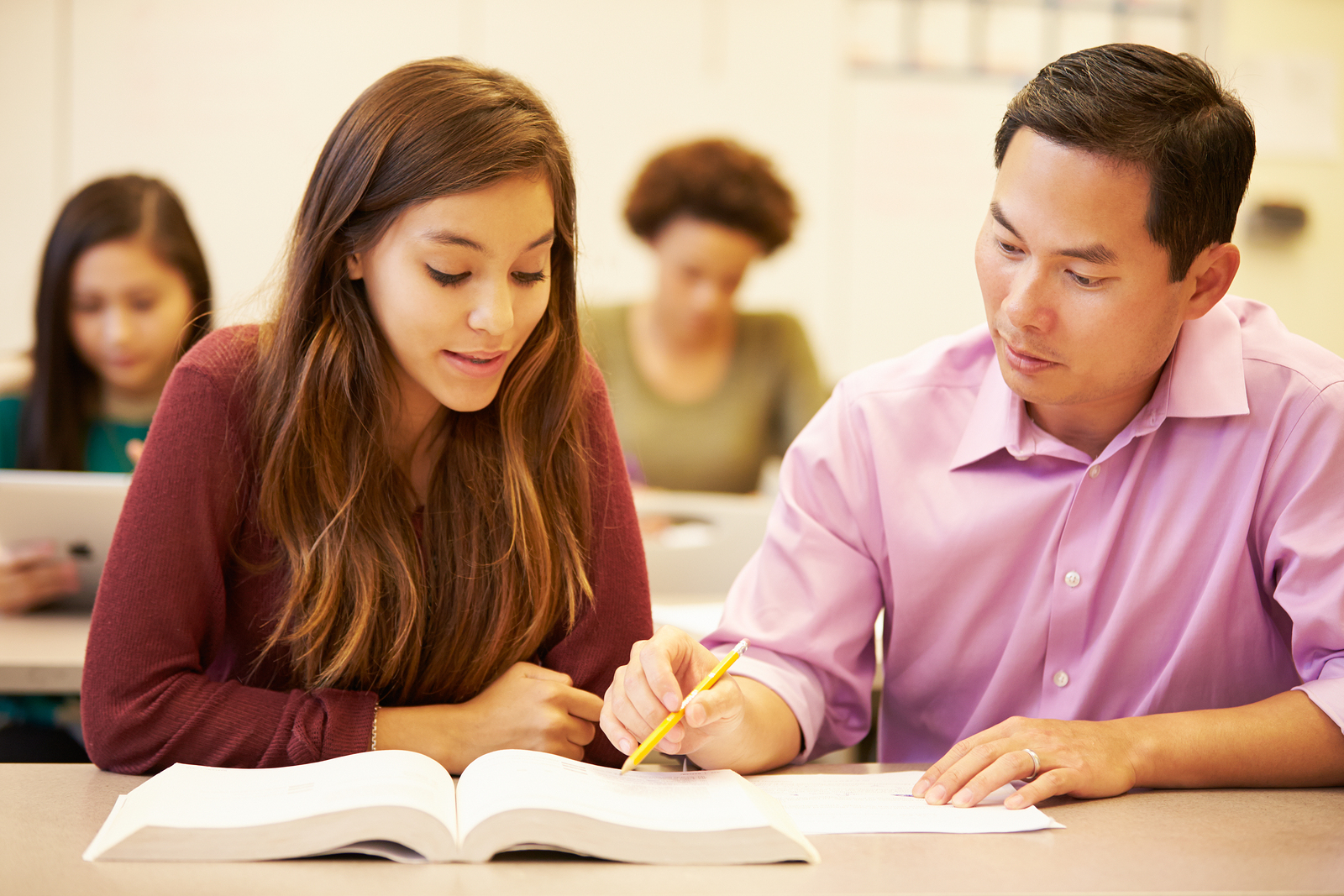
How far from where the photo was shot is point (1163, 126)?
1096 mm

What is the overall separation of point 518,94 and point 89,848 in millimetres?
829

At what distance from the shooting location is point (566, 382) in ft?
4.26

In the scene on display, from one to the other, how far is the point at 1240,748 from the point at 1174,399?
38 cm

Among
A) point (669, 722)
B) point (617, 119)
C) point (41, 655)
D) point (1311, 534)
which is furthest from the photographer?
point (617, 119)

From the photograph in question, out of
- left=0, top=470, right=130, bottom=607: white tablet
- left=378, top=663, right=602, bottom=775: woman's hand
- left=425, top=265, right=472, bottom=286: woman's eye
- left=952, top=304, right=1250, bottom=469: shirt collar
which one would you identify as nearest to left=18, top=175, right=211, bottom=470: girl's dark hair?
left=0, top=470, right=130, bottom=607: white tablet

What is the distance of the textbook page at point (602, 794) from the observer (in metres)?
0.83

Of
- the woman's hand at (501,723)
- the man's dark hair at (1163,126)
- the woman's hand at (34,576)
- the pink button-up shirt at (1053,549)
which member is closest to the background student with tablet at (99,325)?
the woman's hand at (34,576)

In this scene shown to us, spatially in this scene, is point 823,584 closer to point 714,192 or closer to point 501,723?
point 501,723

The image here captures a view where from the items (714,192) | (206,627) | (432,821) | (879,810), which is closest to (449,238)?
(206,627)

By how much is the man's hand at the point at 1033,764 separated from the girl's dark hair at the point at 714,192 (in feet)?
7.74

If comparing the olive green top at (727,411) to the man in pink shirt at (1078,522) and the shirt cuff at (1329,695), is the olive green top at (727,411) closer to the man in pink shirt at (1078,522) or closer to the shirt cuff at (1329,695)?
the man in pink shirt at (1078,522)

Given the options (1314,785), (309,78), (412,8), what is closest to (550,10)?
(412,8)

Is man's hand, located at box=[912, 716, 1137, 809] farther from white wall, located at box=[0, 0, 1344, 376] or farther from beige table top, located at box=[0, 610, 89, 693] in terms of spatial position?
white wall, located at box=[0, 0, 1344, 376]

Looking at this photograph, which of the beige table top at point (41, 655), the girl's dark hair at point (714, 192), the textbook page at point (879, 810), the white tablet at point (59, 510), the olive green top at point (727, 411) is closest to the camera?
the textbook page at point (879, 810)
